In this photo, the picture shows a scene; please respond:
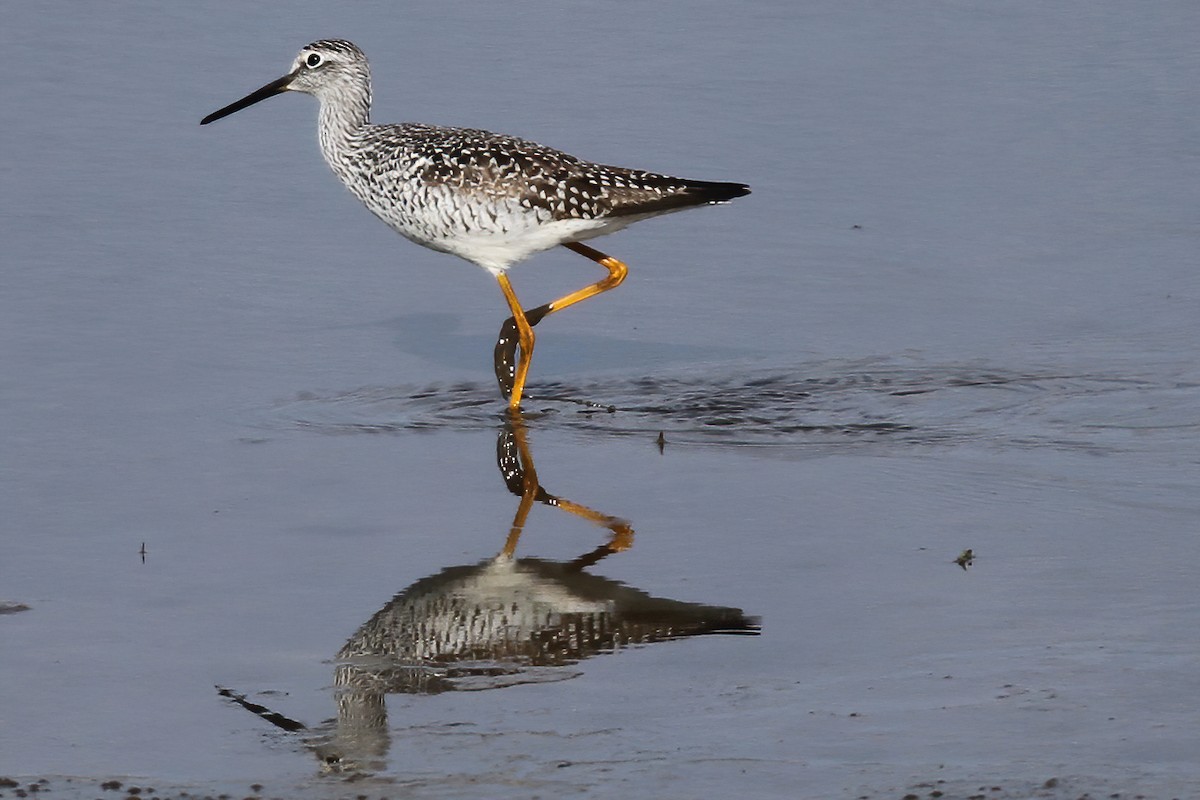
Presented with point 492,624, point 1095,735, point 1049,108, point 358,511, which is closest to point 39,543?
point 358,511

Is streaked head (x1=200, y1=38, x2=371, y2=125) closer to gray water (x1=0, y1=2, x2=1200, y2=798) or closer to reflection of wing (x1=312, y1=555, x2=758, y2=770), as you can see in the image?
gray water (x1=0, y1=2, x2=1200, y2=798)

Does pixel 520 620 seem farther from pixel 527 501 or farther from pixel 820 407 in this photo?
pixel 820 407

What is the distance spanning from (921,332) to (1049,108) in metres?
4.09

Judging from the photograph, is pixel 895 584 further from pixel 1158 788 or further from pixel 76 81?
pixel 76 81

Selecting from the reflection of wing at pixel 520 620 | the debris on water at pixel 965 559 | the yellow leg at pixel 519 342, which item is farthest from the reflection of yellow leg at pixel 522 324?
the debris on water at pixel 965 559


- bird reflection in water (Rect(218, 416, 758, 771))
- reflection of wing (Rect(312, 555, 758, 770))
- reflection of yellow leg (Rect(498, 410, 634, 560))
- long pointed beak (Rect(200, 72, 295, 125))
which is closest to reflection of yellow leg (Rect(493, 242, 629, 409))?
reflection of yellow leg (Rect(498, 410, 634, 560))

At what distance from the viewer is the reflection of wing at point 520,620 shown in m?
6.16

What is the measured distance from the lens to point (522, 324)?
969 cm

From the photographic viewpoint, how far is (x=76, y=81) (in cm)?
1375

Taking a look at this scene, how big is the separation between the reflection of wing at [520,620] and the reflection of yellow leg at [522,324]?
2488mm

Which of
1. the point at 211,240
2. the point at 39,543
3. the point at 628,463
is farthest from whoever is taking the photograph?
the point at 211,240

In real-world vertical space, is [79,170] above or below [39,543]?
above

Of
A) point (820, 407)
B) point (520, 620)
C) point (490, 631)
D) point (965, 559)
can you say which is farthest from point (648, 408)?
point (490, 631)

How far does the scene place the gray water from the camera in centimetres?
558
